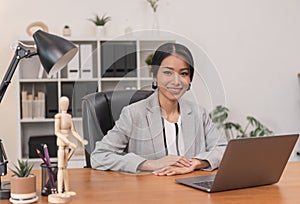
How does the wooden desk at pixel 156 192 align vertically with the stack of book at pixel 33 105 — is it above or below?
below

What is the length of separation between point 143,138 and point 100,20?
2.36 m

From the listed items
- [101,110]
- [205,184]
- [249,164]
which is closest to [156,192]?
[205,184]

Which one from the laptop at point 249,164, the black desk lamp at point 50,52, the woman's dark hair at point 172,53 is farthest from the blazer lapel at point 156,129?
the black desk lamp at point 50,52

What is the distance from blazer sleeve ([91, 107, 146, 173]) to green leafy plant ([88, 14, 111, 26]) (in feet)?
7.32

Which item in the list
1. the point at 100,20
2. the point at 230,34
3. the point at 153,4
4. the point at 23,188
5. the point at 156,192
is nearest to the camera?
the point at 23,188

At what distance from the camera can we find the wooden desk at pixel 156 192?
132 cm

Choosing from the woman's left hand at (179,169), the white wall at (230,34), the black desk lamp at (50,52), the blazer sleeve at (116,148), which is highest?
the white wall at (230,34)

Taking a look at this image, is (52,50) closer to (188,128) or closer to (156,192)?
(156,192)

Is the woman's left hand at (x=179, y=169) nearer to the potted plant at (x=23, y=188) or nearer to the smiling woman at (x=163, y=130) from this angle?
the smiling woman at (x=163, y=130)

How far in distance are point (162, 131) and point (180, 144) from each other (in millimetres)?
82

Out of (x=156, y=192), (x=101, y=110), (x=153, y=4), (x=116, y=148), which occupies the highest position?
(x=153, y=4)

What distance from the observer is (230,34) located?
4211 mm

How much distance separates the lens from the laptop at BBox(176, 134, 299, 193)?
1385 mm

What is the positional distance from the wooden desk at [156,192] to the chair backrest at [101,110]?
0.25 metres
